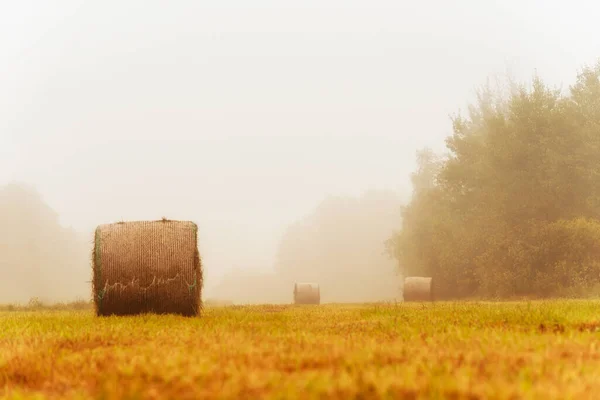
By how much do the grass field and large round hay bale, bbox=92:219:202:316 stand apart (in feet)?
13.0

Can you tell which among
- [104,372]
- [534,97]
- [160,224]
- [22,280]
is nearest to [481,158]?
[534,97]

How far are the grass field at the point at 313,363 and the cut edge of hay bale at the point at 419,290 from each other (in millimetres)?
21579

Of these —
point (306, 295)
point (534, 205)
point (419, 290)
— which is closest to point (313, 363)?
point (419, 290)

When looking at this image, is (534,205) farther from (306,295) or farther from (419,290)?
(306,295)

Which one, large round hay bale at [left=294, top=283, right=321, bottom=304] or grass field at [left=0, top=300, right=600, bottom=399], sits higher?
grass field at [left=0, top=300, right=600, bottom=399]

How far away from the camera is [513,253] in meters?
32.8

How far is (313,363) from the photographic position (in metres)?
4.68

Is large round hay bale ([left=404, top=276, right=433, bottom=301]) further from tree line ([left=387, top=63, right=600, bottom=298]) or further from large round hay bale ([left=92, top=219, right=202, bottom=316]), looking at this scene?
large round hay bale ([left=92, top=219, right=202, bottom=316])

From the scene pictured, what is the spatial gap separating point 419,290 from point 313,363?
2532 cm

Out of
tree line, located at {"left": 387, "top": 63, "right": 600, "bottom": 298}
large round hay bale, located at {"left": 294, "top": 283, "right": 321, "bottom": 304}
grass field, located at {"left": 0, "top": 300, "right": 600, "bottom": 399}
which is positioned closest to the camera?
grass field, located at {"left": 0, "top": 300, "right": 600, "bottom": 399}

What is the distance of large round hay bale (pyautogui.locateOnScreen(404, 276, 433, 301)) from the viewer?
2905cm

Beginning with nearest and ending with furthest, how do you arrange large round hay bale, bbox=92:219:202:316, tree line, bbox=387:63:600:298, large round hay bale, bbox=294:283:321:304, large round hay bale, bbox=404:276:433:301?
large round hay bale, bbox=92:219:202:316 → large round hay bale, bbox=404:276:433:301 → tree line, bbox=387:63:600:298 → large round hay bale, bbox=294:283:321:304

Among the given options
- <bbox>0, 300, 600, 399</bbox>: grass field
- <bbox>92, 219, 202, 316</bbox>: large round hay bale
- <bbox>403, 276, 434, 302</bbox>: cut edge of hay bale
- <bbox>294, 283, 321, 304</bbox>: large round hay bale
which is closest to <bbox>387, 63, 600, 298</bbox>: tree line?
<bbox>403, 276, 434, 302</bbox>: cut edge of hay bale

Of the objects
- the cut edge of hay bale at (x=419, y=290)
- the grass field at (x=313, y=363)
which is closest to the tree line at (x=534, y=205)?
the cut edge of hay bale at (x=419, y=290)
